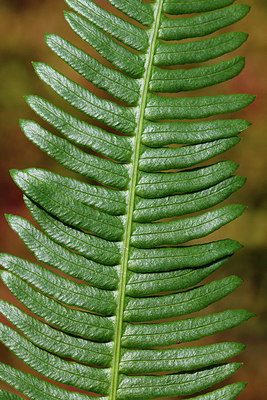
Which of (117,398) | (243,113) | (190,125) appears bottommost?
(117,398)

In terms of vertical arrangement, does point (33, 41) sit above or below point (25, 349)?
above

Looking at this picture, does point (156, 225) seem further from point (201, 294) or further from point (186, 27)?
point (186, 27)

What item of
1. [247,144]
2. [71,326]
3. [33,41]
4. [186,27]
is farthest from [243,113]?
[71,326]

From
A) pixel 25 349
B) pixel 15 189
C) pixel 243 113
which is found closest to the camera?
pixel 25 349

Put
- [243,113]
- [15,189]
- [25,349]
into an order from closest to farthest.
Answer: [25,349]
[15,189]
[243,113]

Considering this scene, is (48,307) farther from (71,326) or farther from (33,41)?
(33,41)

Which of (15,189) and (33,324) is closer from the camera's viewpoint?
(33,324)
